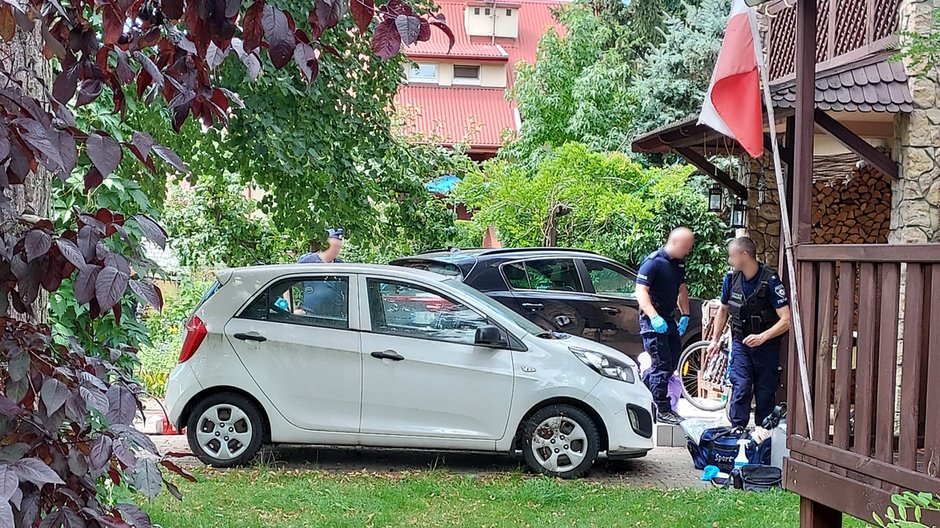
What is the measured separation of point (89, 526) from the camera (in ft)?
6.26

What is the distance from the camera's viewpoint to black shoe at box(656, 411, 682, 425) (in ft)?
30.6

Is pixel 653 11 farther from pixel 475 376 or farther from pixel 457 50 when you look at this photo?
pixel 475 376

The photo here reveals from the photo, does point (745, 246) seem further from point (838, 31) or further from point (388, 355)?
point (838, 31)

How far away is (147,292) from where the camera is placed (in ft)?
6.58

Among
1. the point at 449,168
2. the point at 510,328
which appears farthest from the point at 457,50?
the point at 510,328

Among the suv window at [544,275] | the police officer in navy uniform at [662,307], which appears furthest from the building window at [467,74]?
the police officer in navy uniform at [662,307]

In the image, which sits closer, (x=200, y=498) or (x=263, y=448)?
(x=200, y=498)

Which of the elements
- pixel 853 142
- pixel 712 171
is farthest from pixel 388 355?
pixel 712 171

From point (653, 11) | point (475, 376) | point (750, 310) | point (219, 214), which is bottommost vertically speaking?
point (475, 376)

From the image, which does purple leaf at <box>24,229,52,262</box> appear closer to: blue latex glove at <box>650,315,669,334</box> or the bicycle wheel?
blue latex glove at <box>650,315,669,334</box>

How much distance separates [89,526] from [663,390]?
8061 millimetres

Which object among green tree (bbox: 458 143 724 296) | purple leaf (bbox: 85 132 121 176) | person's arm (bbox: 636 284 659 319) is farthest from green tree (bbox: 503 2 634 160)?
purple leaf (bbox: 85 132 121 176)

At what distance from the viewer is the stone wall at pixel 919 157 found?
9.84 meters

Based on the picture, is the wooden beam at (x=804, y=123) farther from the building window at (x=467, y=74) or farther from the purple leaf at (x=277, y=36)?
the building window at (x=467, y=74)
